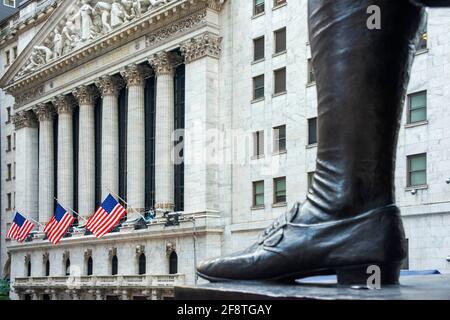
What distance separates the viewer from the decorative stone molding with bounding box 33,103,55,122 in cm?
5750

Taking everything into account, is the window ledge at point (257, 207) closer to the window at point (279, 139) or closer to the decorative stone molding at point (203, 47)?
the window at point (279, 139)

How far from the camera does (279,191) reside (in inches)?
1464

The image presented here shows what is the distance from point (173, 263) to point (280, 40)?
46.9 feet

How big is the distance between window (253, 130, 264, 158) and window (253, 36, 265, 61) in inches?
161

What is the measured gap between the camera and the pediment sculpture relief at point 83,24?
47094 millimetres

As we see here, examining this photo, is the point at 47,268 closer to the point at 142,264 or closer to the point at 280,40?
the point at 142,264

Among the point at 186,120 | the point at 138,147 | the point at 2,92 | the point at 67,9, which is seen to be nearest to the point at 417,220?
the point at 186,120

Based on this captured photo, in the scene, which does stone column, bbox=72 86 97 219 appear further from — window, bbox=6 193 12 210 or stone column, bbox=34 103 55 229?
window, bbox=6 193 12 210

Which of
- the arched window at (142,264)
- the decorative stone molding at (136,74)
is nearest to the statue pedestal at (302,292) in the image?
the arched window at (142,264)

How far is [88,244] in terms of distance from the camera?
49.6m

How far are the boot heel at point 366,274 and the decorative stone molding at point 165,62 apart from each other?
40801 mm

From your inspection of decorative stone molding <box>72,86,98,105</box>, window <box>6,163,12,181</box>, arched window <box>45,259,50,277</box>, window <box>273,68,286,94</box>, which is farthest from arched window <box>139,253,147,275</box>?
window <box>6,163,12,181</box>

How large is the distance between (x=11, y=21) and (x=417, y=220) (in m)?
49.5

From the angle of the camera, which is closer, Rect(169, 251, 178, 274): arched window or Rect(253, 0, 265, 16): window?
Rect(253, 0, 265, 16): window
